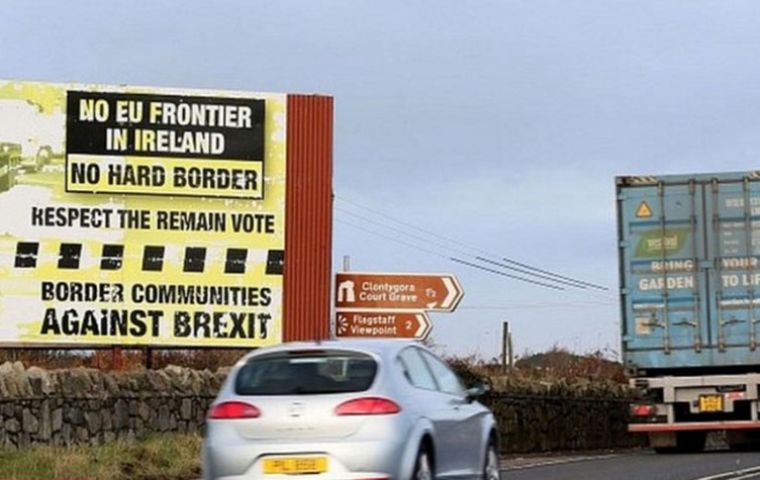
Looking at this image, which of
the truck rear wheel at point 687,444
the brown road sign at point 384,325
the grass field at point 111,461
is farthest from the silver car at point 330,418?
the truck rear wheel at point 687,444

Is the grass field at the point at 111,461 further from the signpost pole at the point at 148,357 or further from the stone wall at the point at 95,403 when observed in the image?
the signpost pole at the point at 148,357

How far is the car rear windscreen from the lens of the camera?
1230 centimetres

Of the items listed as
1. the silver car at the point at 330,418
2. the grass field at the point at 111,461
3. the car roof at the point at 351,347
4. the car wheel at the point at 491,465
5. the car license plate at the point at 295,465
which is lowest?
the grass field at the point at 111,461

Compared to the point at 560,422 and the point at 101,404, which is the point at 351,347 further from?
the point at 560,422

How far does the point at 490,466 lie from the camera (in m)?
14.1

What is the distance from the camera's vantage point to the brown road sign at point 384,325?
25.9 meters

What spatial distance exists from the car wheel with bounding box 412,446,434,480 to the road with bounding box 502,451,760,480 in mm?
7179

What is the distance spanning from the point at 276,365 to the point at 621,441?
25.3 m

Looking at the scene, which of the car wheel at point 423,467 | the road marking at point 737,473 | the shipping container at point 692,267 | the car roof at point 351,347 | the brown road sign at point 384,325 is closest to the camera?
the car wheel at point 423,467

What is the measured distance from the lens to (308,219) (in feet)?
90.7

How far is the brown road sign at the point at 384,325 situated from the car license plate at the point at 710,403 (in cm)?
445

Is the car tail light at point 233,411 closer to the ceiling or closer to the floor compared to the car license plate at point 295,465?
closer to the ceiling

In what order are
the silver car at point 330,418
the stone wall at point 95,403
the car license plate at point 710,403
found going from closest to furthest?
the silver car at point 330,418 → the stone wall at point 95,403 → the car license plate at point 710,403

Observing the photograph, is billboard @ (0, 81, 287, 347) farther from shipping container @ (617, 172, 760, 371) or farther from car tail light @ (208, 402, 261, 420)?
car tail light @ (208, 402, 261, 420)
